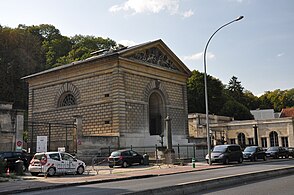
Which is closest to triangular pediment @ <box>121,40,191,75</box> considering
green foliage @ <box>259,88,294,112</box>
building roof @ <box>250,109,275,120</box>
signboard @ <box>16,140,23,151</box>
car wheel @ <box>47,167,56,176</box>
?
signboard @ <box>16,140,23,151</box>

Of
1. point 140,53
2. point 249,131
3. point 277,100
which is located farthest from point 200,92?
point 277,100

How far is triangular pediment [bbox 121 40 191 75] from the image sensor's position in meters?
38.0

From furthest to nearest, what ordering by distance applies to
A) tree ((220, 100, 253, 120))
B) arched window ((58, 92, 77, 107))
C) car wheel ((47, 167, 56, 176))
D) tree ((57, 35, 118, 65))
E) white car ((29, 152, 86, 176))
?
tree ((57, 35, 118, 65)) < tree ((220, 100, 253, 120)) < arched window ((58, 92, 77, 107)) < car wheel ((47, 167, 56, 176)) < white car ((29, 152, 86, 176))

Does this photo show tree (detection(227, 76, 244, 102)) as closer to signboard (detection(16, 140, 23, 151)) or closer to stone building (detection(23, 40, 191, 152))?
stone building (detection(23, 40, 191, 152))

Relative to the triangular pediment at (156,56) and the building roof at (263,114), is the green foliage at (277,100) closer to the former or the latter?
the building roof at (263,114)

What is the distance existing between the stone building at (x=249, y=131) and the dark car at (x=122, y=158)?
30.2m

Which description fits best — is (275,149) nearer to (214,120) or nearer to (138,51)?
(138,51)

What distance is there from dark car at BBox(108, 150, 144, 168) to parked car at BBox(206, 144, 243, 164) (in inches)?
235

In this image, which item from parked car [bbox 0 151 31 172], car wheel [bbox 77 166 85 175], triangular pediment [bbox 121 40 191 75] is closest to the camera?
car wheel [bbox 77 166 85 175]

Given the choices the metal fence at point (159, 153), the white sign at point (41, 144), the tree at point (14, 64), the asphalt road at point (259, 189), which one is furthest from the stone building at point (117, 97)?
the tree at point (14, 64)

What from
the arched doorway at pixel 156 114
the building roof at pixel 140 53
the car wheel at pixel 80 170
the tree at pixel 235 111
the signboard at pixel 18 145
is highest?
the building roof at pixel 140 53

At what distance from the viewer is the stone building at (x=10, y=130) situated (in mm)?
26484

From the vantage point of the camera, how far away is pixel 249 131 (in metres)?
61.3

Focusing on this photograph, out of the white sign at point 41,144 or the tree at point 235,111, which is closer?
the white sign at point 41,144
